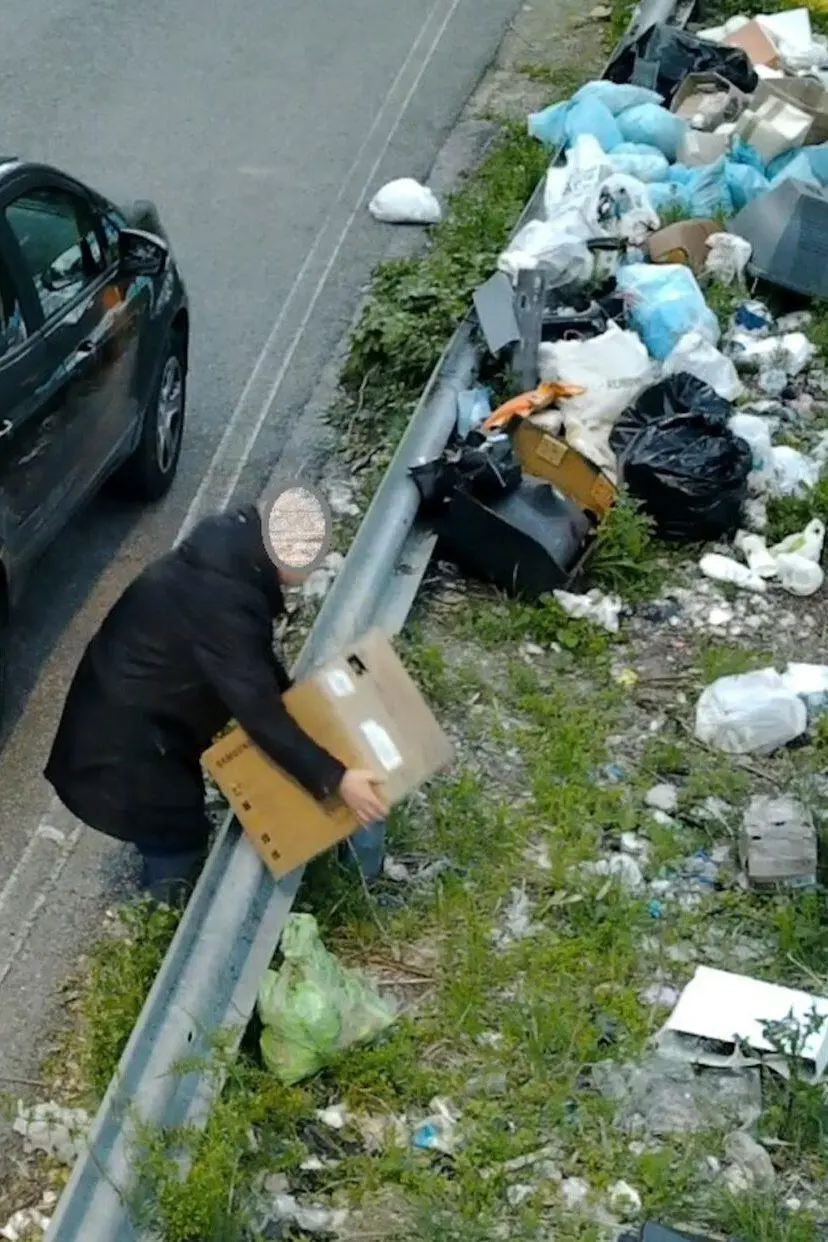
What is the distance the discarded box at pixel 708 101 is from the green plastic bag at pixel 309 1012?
7790 millimetres

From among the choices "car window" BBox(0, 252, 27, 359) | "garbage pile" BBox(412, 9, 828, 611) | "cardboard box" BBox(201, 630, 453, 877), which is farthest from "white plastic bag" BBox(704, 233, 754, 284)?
"cardboard box" BBox(201, 630, 453, 877)

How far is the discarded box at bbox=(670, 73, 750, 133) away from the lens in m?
11.3

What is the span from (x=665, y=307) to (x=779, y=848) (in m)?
3.81

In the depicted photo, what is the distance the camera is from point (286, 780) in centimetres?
505

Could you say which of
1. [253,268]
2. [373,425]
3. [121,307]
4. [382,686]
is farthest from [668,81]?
[382,686]

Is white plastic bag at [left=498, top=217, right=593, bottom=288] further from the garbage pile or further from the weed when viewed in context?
the weed

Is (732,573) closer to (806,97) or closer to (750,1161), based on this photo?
(750,1161)

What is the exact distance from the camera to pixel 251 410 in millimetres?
8742

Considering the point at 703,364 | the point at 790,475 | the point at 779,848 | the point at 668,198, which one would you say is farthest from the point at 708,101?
the point at 779,848

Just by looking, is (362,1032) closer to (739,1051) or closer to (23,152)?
(739,1051)

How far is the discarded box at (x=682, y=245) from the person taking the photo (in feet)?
31.5

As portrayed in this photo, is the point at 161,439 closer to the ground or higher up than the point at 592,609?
higher up

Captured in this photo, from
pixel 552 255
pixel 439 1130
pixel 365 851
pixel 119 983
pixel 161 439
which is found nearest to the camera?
pixel 439 1130

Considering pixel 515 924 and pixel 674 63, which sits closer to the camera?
pixel 515 924
